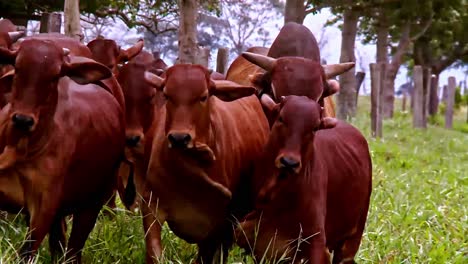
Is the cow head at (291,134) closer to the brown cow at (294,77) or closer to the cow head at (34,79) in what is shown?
the brown cow at (294,77)

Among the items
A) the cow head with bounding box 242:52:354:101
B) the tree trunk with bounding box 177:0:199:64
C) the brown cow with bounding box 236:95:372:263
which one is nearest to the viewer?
the brown cow with bounding box 236:95:372:263

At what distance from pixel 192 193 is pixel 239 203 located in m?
0.43

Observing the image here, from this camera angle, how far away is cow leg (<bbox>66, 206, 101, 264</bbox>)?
484cm

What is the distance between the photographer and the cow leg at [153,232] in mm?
4496

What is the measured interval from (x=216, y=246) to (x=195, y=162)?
0.71m

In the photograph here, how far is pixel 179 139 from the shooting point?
412cm

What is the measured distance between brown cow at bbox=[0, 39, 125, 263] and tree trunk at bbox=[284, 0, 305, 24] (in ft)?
37.7

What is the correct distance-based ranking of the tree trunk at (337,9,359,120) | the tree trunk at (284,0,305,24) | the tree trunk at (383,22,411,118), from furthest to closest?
the tree trunk at (383,22,411,118) < the tree trunk at (337,9,359,120) < the tree trunk at (284,0,305,24)

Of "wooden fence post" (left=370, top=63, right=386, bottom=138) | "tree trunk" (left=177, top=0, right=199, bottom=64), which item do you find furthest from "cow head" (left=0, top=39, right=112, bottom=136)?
"wooden fence post" (left=370, top=63, right=386, bottom=138)

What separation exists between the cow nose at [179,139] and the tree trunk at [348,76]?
43.9ft

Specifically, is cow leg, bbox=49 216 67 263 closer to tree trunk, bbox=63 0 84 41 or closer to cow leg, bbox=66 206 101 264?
cow leg, bbox=66 206 101 264

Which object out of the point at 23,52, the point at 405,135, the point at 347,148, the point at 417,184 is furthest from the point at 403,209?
the point at 405,135

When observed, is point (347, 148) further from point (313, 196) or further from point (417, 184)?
point (417, 184)

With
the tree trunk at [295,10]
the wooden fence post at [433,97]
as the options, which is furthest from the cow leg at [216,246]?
the wooden fence post at [433,97]
